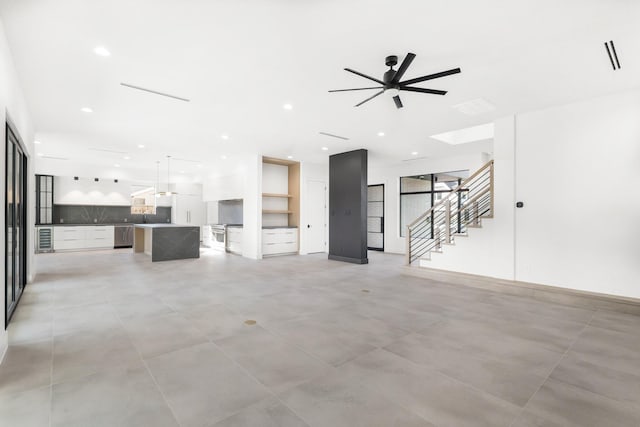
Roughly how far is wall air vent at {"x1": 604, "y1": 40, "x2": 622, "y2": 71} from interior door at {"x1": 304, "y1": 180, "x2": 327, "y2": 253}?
7407 millimetres

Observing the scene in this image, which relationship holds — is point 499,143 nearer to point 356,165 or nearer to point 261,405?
point 356,165

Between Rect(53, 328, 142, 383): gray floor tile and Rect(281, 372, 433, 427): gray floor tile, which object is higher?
Rect(53, 328, 142, 383): gray floor tile

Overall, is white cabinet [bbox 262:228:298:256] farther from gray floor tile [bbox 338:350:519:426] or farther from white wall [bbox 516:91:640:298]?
gray floor tile [bbox 338:350:519:426]

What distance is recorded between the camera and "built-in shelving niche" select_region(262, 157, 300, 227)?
9641mm

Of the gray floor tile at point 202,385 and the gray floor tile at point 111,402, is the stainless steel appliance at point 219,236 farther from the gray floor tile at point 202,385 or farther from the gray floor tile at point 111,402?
the gray floor tile at point 111,402

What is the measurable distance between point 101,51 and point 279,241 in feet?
21.9

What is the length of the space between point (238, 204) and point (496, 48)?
919 cm

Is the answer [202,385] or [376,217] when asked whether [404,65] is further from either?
[376,217]

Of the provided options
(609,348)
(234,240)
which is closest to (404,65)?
(609,348)

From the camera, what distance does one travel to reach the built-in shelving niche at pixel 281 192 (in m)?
9.64

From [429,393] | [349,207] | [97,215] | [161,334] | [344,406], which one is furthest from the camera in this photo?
[97,215]

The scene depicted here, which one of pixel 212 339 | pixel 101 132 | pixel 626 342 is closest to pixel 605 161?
pixel 626 342

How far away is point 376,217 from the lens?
10.9 meters

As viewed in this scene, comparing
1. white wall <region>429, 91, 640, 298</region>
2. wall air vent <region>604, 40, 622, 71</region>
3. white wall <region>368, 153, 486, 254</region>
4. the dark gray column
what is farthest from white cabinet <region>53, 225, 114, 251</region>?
wall air vent <region>604, 40, 622, 71</region>
